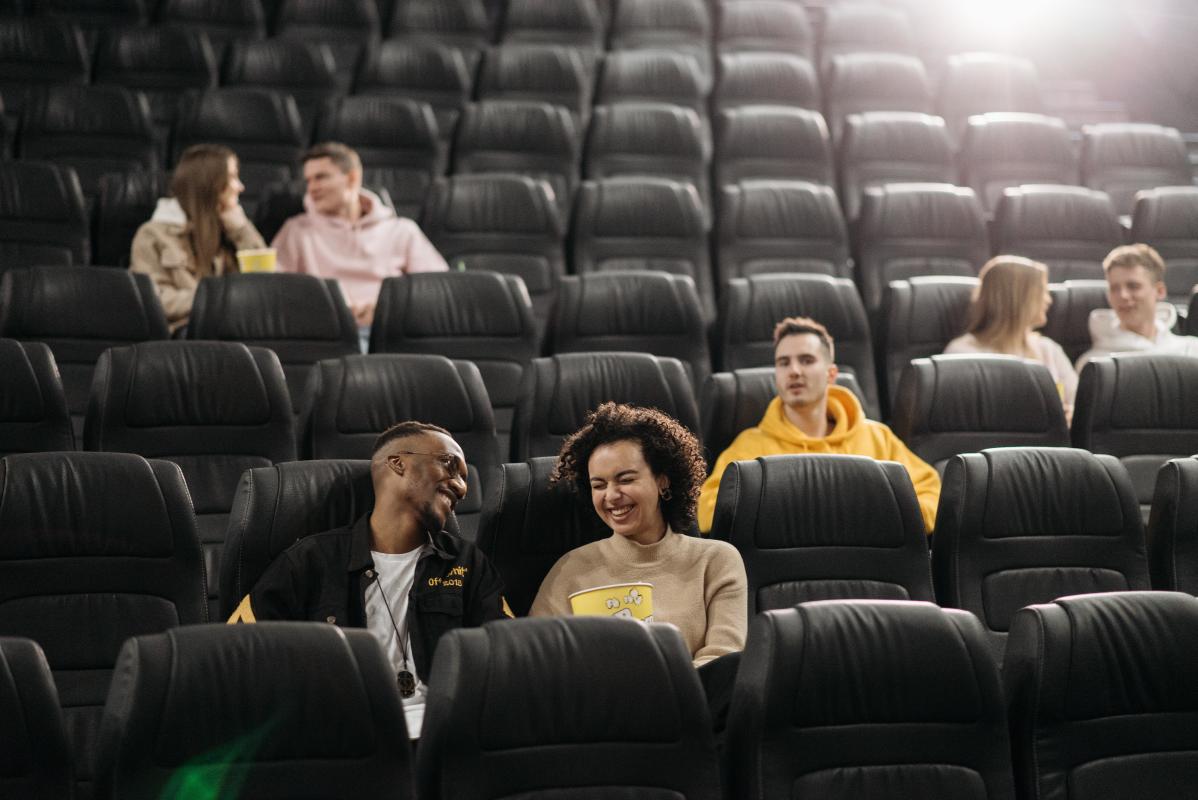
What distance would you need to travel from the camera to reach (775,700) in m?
1.97

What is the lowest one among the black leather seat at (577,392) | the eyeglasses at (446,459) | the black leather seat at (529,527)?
the black leather seat at (529,527)

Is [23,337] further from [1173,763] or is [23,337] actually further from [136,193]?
[1173,763]

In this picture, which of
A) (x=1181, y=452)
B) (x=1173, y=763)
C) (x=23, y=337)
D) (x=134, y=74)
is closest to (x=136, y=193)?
(x=23, y=337)

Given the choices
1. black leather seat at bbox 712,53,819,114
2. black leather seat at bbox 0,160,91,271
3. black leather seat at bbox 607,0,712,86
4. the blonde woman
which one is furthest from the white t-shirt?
black leather seat at bbox 607,0,712,86

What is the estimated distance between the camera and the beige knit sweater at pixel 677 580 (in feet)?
8.40

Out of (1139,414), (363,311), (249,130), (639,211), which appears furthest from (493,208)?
(1139,414)

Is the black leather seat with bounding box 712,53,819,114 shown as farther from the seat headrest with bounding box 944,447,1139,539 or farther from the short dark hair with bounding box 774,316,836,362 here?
the seat headrest with bounding box 944,447,1139,539

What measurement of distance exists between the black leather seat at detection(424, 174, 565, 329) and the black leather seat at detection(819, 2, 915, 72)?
Result: 8.89 ft

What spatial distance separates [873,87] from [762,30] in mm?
787

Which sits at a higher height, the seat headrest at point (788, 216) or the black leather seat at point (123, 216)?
the black leather seat at point (123, 216)

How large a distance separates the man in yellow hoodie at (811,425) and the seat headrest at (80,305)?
154 centimetres

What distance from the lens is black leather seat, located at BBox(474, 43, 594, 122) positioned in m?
6.12

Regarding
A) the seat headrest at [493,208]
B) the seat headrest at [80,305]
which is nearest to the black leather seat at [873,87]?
the seat headrest at [493,208]

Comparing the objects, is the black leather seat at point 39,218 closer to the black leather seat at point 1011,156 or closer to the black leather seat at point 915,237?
the black leather seat at point 915,237
